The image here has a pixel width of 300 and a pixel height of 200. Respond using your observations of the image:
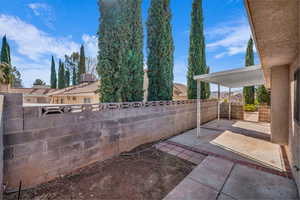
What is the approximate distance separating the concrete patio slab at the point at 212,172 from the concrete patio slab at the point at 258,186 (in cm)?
12

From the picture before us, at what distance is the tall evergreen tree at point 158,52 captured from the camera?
21.1 ft

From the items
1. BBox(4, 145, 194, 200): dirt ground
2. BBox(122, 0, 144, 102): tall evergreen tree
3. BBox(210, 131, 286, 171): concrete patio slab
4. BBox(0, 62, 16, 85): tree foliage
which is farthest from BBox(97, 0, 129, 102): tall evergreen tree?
BBox(0, 62, 16, 85): tree foliage

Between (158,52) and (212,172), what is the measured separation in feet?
18.3

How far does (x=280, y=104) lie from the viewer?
4547mm

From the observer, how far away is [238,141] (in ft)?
15.9

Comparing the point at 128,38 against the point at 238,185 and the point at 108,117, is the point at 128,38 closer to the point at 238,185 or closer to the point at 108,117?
the point at 108,117

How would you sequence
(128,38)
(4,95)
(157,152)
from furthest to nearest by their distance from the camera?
(128,38), (157,152), (4,95)

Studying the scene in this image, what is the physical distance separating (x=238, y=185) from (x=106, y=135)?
330cm

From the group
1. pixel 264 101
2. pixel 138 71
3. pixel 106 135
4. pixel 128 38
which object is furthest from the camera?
pixel 264 101

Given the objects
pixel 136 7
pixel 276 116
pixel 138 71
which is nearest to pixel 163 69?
pixel 138 71

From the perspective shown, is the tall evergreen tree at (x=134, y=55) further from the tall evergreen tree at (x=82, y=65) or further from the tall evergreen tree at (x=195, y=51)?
the tall evergreen tree at (x=82, y=65)

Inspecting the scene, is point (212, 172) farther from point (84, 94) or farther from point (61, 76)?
point (61, 76)

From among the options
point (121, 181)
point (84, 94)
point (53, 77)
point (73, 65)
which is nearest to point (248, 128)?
point (121, 181)

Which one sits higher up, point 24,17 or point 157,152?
point 24,17
